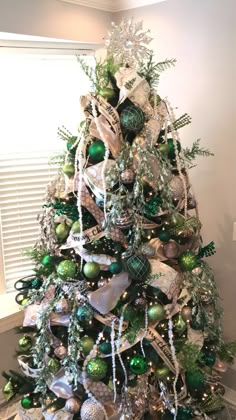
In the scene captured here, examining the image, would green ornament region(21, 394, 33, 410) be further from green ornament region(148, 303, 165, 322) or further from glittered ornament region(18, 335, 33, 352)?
green ornament region(148, 303, 165, 322)

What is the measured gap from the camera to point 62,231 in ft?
4.97

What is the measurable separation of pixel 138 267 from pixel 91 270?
7.2 inches

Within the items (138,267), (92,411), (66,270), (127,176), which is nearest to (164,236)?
(138,267)

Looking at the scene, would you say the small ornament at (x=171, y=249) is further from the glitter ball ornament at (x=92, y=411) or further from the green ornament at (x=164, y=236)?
the glitter ball ornament at (x=92, y=411)

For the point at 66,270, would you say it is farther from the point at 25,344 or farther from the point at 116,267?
the point at 25,344

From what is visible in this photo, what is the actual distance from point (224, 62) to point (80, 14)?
0.83 metres

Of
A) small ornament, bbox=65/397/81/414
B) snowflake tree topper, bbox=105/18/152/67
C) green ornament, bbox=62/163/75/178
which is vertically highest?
snowflake tree topper, bbox=105/18/152/67

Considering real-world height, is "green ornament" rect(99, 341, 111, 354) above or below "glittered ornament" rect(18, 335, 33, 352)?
above

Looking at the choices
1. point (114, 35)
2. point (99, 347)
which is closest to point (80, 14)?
point (114, 35)

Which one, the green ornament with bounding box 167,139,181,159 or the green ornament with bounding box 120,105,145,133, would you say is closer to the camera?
the green ornament with bounding box 120,105,145,133

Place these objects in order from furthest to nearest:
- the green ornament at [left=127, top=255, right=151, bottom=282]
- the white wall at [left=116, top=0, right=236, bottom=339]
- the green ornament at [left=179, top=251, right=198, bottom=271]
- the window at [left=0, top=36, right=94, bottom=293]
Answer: the window at [left=0, top=36, right=94, bottom=293]
the white wall at [left=116, top=0, right=236, bottom=339]
the green ornament at [left=179, top=251, right=198, bottom=271]
the green ornament at [left=127, top=255, right=151, bottom=282]

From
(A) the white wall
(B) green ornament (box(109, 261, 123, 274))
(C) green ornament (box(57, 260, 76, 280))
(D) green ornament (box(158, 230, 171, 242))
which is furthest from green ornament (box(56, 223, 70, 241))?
(A) the white wall

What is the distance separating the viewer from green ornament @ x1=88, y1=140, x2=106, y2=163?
1.38 metres

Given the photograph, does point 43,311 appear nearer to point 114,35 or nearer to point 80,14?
point 114,35
